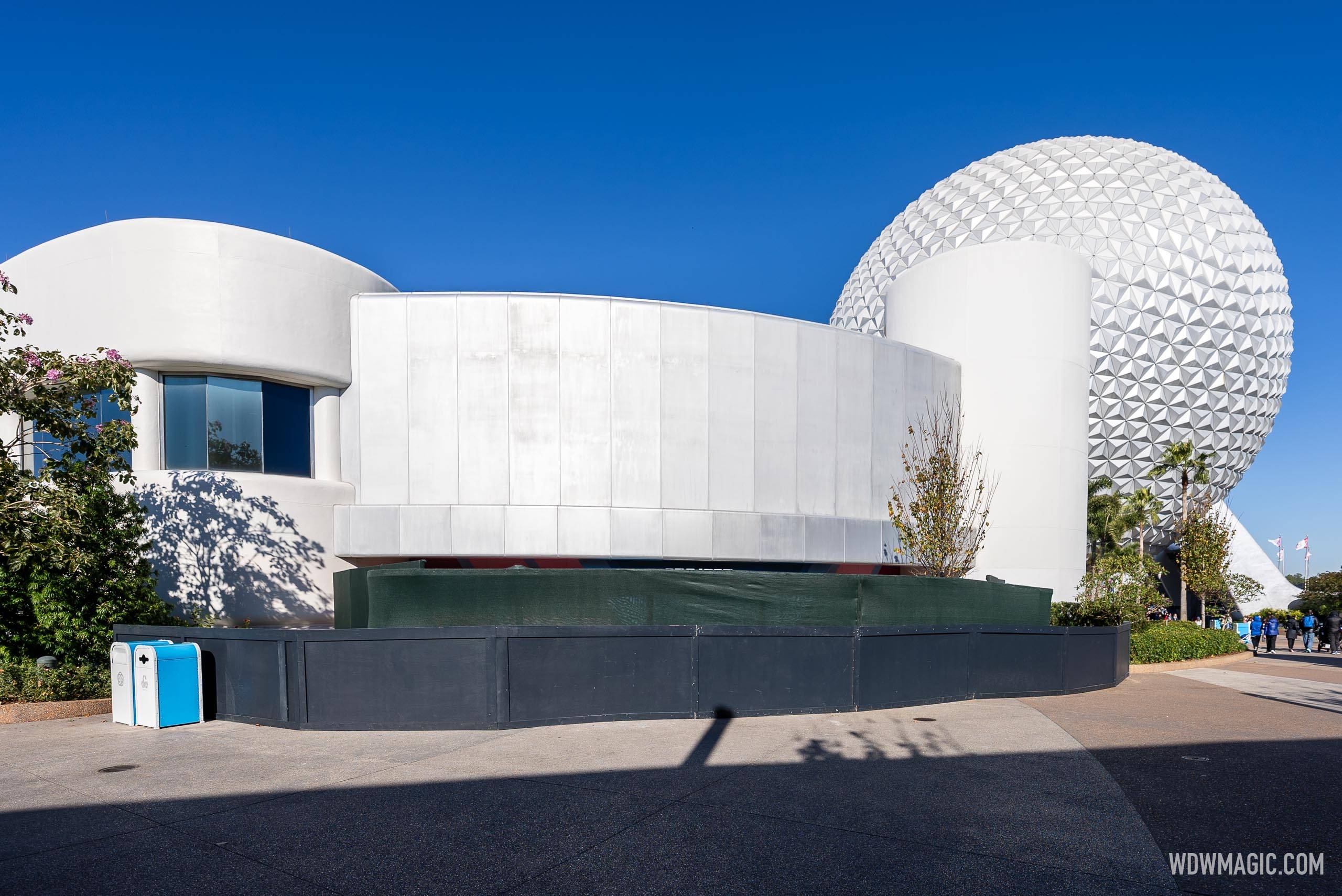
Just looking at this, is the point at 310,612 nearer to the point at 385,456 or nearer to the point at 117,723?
the point at 385,456

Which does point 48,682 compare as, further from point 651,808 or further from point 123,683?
point 651,808

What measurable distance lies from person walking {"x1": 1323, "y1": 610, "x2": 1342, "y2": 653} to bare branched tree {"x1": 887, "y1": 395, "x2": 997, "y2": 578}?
1618 centimetres

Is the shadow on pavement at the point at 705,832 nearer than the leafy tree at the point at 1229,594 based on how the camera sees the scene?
Yes

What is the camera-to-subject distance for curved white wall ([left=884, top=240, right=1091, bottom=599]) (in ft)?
84.2

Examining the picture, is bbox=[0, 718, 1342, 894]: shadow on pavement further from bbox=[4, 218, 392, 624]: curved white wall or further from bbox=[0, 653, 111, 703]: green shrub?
bbox=[4, 218, 392, 624]: curved white wall

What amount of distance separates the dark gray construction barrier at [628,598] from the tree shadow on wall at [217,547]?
6696 mm

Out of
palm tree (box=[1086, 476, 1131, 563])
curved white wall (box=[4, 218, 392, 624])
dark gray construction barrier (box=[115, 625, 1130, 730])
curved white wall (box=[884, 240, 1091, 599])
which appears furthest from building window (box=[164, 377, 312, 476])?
palm tree (box=[1086, 476, 1131, 563])

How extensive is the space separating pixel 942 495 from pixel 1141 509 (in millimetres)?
22451

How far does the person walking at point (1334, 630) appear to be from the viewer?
98.5 feet

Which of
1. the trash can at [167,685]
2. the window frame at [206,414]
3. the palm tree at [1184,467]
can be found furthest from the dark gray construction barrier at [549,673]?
the palm tree at [1184,467]

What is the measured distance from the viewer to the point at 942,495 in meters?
22.6

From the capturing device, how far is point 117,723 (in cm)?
1108

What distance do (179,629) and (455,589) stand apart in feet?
13.6

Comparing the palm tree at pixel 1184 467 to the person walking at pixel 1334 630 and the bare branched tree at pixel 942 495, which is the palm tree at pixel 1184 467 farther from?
the bare branched tree at pixel 942 495
